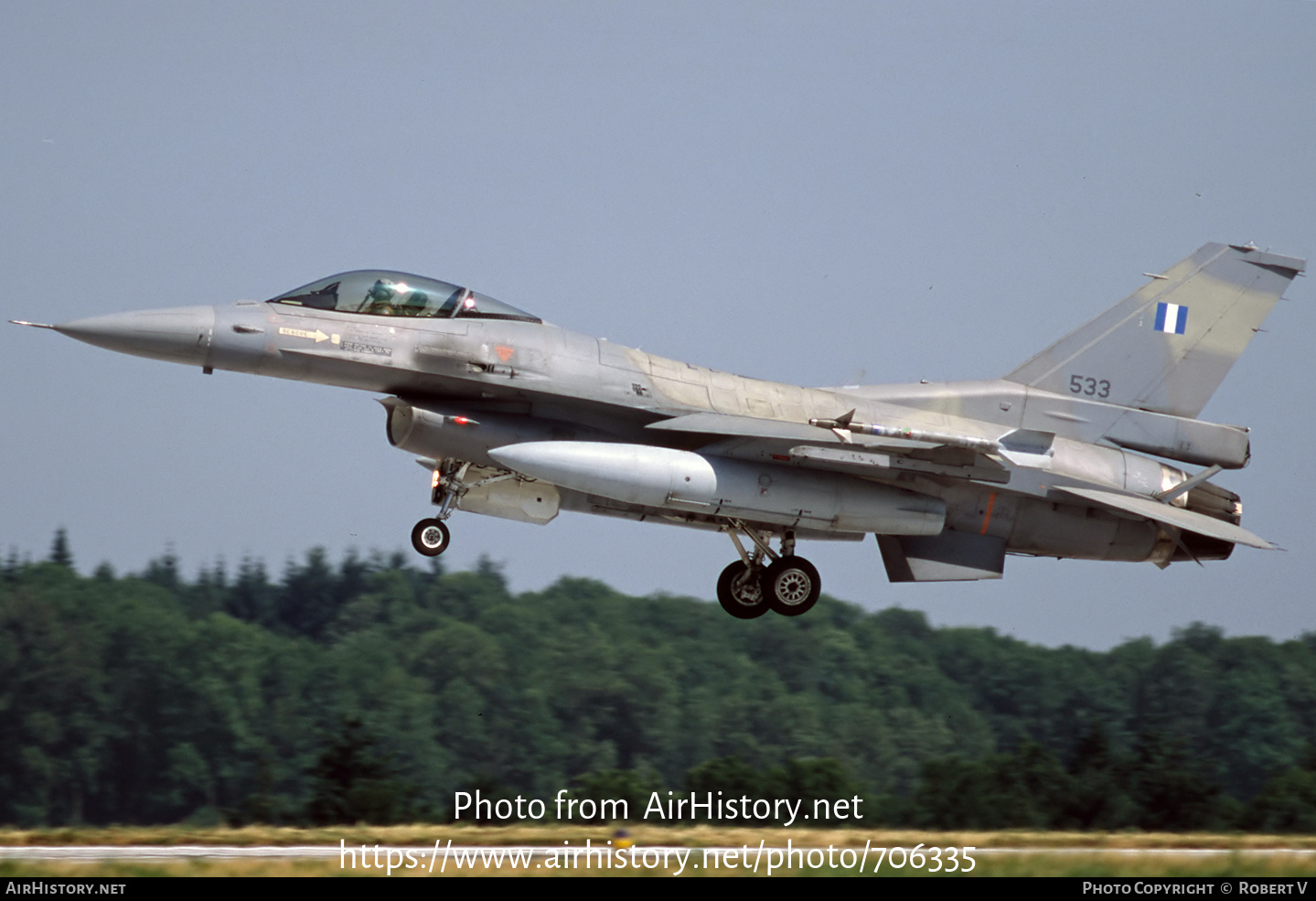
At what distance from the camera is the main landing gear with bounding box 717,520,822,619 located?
1659 cm

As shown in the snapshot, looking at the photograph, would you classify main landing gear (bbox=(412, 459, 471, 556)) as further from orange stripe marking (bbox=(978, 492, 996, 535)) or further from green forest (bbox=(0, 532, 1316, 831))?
green forest (bbox=(0, 532, 1316, 831))

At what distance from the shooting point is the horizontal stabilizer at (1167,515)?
16.5 metres

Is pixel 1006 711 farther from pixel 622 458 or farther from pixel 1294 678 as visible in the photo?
pixel 622 458

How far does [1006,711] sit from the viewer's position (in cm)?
5659

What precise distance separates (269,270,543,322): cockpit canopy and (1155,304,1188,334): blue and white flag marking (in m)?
7.96

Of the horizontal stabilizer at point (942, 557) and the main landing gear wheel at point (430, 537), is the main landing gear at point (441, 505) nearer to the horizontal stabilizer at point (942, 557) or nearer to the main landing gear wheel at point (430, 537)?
the main landing gear wheel at point (430, 537)

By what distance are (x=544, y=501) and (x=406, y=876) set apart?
19.2ft

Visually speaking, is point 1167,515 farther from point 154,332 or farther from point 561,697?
point 561,697

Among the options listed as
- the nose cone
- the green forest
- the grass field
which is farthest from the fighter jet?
the green forest

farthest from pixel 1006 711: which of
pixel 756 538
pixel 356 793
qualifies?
pixel 756 538

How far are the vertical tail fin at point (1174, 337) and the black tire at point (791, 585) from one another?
357 cm

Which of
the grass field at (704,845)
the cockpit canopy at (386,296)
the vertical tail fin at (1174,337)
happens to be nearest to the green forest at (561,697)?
the vertical tail fin at (1174,337)

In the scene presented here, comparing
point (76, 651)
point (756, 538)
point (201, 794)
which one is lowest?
point (201, 794)
